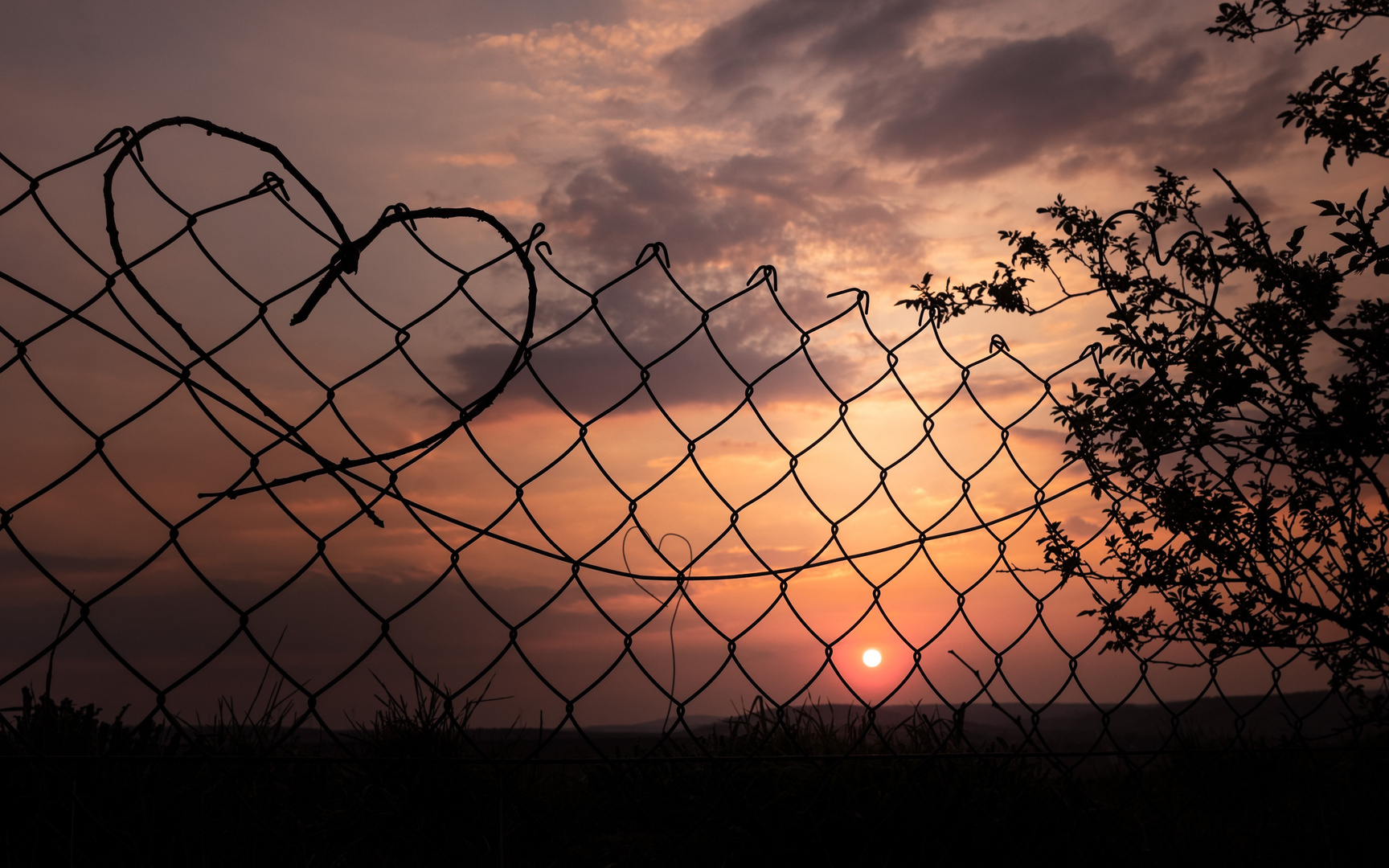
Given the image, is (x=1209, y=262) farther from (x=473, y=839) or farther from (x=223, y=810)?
(x=223, y=810)

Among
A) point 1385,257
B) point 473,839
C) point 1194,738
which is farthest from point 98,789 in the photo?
point 1194,738

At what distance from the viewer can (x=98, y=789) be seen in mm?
2404

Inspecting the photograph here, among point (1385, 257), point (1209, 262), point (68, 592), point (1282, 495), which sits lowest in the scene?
point (68, 592)

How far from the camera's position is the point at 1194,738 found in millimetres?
4840

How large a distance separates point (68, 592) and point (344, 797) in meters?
1.25

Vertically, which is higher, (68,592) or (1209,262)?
(1209,262)

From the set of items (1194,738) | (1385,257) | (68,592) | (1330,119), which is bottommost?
(1194,738)

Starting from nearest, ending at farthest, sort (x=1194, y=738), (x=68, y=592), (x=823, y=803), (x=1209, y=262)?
(x=68, y=592)
(x=823, y=803)
(x=1209, y=262)
(x=1194, y=738)

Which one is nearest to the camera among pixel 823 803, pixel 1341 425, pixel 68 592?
pixel 68 592

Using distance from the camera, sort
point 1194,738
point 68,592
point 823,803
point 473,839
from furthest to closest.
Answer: point 1194,738
point 823,803
point 473,839
point 68,592

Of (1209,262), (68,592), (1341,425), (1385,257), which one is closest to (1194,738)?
(1341,425)

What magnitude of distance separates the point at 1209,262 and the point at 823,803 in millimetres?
2479

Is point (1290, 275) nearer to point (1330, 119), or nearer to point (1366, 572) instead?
point (1330, 119)

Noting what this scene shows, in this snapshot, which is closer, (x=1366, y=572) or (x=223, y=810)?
(x=223, y=810)
